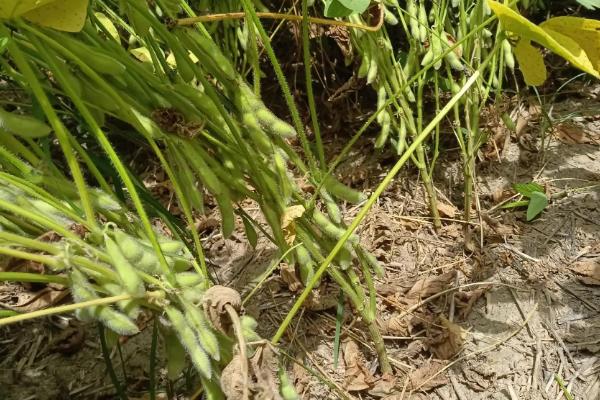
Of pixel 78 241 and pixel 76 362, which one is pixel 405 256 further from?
pixel 78 241

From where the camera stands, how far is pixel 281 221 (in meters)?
0.95

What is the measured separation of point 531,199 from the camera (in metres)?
1.41

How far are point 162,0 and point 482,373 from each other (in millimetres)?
869

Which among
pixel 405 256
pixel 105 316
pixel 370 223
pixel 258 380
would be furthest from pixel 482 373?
pixel 105 316

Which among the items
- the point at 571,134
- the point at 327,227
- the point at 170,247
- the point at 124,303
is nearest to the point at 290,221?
the point at 327,227

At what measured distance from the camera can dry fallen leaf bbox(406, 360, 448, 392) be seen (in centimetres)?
115

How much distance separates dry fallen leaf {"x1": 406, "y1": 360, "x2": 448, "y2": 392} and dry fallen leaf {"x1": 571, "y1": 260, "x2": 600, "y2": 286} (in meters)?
0.35

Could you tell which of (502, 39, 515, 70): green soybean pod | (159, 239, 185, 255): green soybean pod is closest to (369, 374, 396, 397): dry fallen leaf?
(159, 239, 185, 255): green soybean pod

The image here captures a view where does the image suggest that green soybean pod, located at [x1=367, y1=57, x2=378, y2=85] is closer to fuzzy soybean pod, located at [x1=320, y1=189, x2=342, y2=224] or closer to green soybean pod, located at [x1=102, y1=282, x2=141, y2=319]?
fuzzy soybean pod, located at [x1=320, y1=189, x2=342, y2=224]

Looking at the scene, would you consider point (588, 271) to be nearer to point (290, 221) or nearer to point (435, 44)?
point (435, 44)

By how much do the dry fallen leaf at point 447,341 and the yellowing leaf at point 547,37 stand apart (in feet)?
1.95

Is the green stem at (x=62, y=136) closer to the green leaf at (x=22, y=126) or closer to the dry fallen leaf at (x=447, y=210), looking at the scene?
the green leaf at (x=22, y=126)

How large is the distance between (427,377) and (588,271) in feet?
1.37

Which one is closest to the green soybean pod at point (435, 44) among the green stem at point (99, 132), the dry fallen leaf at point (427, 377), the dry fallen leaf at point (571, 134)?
the dry fallen leaf at point (571, 134)
